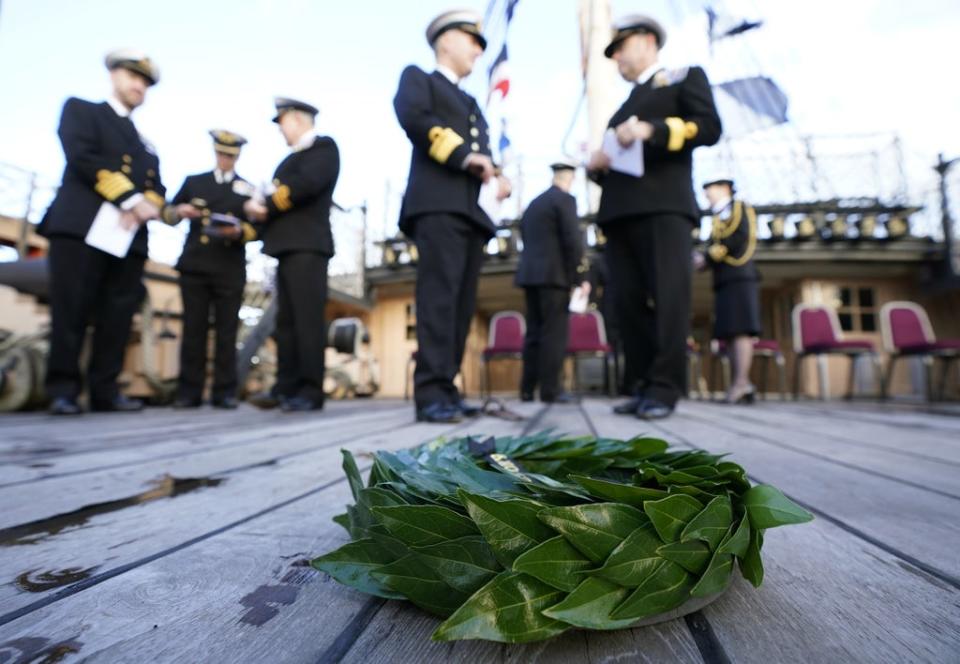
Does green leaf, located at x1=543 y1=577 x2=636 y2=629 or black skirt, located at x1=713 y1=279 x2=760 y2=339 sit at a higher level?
black skirt, located at x1=713 y1=279 x2=760 y2=339

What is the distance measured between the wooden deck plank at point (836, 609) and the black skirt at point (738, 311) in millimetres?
3332

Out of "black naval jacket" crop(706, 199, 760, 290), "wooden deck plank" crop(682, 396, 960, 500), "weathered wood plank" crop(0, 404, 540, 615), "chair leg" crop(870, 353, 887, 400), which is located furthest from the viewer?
"chair leg" crop(870, 353, 887, 400)

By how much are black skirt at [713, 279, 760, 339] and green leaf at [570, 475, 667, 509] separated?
3537 millimetres

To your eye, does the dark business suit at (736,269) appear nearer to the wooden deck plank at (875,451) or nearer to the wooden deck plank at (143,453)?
the wooden deck plank at (875,451)

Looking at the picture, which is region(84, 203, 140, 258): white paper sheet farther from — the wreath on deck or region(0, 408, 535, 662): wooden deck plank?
the wreath on deck

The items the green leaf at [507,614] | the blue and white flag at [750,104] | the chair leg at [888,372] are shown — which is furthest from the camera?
the blue and white flag at [750,104]

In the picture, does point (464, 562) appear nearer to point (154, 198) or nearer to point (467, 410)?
point (467, 410)

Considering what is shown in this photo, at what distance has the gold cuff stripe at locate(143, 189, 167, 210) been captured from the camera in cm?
262

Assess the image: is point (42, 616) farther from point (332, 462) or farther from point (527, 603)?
point (332, 462)

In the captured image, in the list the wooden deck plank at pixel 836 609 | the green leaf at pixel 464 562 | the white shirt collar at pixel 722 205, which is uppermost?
the white shirt collar at pixel 722 205

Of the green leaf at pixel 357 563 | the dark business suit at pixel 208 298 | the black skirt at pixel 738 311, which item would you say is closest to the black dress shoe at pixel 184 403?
the dark business suit at pixel 208 298

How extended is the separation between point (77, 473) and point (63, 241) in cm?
209

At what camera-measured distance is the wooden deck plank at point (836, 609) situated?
0.97 ft

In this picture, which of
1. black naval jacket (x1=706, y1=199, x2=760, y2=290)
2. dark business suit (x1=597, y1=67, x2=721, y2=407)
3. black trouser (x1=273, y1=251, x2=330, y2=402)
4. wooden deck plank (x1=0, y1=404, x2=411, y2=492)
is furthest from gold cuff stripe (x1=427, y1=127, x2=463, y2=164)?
black naval jacket (x1=706, y1=199, x2=760, y2=290)
